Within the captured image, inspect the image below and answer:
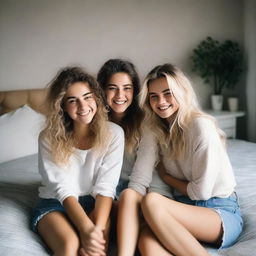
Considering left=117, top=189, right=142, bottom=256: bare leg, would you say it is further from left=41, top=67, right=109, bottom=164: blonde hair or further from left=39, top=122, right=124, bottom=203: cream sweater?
left=41, top=67, right=109, bottom=164: blonde hair

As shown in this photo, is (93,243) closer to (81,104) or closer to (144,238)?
(144,238)

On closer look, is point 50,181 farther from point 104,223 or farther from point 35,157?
point 35,157

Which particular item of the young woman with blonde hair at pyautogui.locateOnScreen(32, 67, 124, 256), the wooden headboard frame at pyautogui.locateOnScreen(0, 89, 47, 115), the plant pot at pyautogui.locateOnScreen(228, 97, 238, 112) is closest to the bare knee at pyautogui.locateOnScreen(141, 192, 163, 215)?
the young woman with blonde hair at pyautogui.locateOnScreen(32, 67, 124, 256)

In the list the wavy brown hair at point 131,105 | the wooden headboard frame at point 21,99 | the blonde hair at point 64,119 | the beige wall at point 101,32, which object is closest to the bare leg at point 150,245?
the blonde hair at point 64,119

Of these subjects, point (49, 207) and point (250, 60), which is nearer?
point (49, 207)

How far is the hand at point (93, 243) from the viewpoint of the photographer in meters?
1.06

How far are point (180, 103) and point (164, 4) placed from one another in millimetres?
2181

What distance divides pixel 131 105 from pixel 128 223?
725 mm

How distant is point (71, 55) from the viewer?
9.43 ft

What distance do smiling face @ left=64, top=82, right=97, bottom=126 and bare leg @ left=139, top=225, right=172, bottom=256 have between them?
576 millimetres

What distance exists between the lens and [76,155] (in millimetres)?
1416

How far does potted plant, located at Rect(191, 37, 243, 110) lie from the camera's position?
329 centimetres

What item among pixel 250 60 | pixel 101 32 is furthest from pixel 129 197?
pixel 250 60

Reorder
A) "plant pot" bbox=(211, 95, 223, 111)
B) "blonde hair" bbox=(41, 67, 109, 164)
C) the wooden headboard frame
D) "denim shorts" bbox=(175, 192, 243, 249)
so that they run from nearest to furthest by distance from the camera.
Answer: "denim shorts" bbox=(175, 192, 243, 249) < "blonde hair" bbox=(41, 67, 109, 164) < the wooden headboard frame < "plant pot" bbox=(211, 95, 223, 111)
